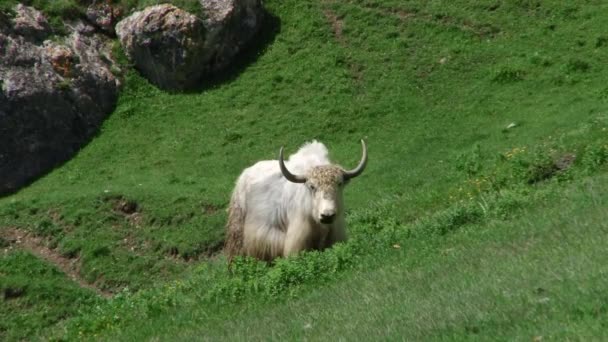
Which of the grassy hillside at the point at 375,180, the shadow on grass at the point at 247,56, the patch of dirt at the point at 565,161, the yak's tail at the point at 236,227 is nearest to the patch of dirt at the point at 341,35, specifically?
the grassy hillside at the point at 375,180

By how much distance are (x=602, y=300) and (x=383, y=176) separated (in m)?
19.6

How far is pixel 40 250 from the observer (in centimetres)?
2764

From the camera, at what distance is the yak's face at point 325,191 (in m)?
14.9

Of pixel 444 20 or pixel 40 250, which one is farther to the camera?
pixel 444 20

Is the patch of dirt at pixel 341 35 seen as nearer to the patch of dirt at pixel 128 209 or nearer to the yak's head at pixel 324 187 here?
the patch of dirt at pixel 128 209

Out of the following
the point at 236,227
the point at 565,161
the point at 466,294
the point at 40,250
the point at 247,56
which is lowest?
the point at 40,250

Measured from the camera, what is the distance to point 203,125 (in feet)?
111

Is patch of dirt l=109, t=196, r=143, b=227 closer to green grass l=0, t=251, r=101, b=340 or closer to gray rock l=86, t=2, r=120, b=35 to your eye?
green grass l=0, t=251, r=101, b=340

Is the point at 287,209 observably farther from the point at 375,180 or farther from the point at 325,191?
the point at 375,180

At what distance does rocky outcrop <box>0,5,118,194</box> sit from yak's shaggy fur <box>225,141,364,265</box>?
711 inches

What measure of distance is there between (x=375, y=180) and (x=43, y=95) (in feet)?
45.6

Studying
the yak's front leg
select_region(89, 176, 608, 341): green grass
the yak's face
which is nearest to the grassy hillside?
select_region(89, 176, 608, 341): green grass

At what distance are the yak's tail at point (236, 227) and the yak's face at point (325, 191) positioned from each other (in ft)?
6.38

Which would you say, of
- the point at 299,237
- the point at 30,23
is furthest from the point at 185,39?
the point at 299,237
